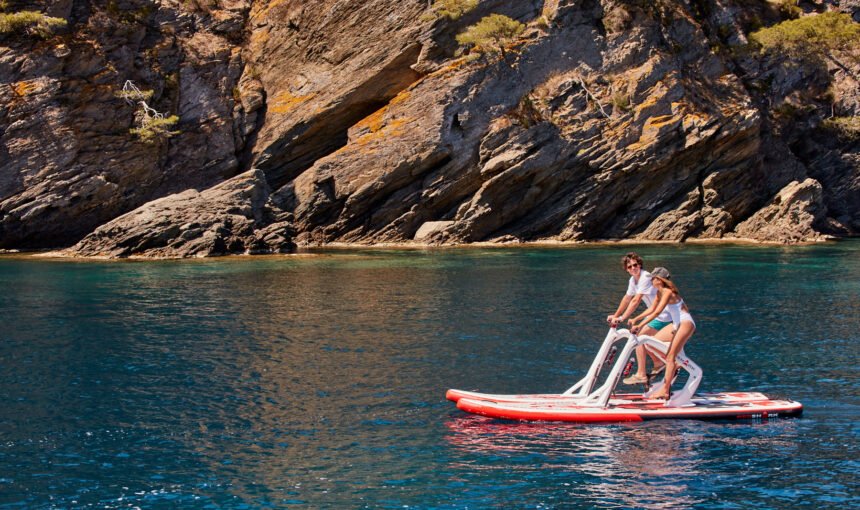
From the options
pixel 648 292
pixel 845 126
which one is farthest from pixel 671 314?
pixel 845 126

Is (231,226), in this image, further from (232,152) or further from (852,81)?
(852,81)

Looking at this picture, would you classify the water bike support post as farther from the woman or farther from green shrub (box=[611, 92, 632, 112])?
green shrub (box=[611, 92, 632, 112])

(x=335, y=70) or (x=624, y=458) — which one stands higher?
(x=335, y=70)

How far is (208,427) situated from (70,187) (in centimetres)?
4561

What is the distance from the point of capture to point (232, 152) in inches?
2483

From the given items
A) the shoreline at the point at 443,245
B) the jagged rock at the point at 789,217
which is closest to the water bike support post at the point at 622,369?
the shoreline at the point at 443,245

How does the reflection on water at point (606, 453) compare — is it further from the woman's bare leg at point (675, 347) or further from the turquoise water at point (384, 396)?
the woman's bare leg at point (675, 347)

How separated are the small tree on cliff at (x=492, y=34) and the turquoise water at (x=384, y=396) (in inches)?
1164

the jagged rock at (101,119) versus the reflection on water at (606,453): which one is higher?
the jagged rock at (101,119)

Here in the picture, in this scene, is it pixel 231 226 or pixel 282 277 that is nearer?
pixel 282 277

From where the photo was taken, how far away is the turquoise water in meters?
12.2

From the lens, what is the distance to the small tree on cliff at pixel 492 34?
59812 mm

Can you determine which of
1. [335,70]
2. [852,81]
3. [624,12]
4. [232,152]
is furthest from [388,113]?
[852,81]

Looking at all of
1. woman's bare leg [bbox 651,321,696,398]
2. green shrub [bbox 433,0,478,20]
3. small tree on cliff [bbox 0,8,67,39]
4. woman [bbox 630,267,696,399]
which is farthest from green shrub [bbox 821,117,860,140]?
woman's bare leg [bbox 651,321,696,398]
